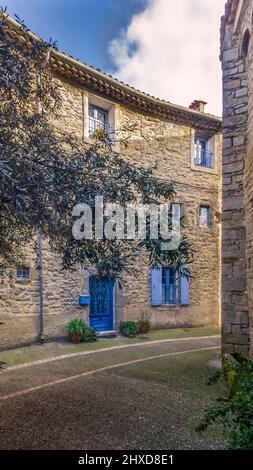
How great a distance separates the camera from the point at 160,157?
11.7m

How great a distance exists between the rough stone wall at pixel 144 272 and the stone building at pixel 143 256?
1.0 inches

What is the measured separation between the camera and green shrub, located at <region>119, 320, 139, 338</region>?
10.3 metres

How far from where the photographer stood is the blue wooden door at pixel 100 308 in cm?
1018

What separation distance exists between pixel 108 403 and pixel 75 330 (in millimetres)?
4560

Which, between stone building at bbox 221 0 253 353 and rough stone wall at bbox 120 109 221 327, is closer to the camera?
stone building at bbox 221 0 253 353

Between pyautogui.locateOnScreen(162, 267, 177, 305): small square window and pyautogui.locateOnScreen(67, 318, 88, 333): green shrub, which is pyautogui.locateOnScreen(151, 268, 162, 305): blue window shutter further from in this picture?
pyautogui.locateOnScreen(67, 318, 88, 333): green shrub

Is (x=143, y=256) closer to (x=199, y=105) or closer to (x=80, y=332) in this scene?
(x=80, y=332)

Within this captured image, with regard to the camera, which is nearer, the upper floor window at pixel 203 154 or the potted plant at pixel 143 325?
the potted plant at pixel 143 325

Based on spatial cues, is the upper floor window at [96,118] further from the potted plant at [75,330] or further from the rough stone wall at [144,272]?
the potted plant at [75,330]

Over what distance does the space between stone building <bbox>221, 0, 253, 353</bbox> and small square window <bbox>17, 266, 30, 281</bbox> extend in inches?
202

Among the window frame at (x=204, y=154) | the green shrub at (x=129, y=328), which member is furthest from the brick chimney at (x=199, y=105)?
the green shrub at (x=129, y=328)

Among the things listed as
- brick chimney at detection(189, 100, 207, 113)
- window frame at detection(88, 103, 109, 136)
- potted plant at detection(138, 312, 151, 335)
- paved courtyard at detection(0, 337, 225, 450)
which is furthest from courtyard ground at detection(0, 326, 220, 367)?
brick chimney at detection(189, 100, 207, 113)
